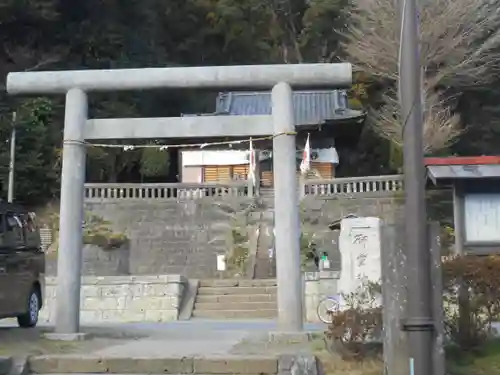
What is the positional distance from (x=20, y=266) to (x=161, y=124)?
9.32 feet

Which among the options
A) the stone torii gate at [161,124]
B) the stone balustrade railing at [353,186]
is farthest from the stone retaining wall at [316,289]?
the stone balustrade railing at [353,186]

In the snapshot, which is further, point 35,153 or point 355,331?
point 35,153

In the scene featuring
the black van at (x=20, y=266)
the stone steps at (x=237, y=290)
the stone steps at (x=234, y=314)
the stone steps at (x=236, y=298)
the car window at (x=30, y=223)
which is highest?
the car window at (x=30, y=223)

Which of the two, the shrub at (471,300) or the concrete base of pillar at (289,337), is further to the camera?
the concrete base of pillar at (289,337)

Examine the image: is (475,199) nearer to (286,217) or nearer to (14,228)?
(286,217)

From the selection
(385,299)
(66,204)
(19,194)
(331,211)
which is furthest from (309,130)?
(385,299)

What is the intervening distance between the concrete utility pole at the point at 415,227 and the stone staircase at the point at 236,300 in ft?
37.9

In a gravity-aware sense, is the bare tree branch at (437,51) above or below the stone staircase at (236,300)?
above

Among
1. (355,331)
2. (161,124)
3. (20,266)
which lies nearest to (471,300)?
(355,331)

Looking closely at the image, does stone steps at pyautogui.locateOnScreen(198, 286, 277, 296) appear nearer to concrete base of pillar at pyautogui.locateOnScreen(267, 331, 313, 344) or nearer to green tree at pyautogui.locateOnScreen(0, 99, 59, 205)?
concrete base of pillar at pyautogui.locateOnScreen(267, 331, 313, 344)

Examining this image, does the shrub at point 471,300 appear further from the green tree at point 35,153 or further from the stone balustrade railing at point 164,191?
the green tree at point 35,153

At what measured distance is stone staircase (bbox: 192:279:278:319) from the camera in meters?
17.2

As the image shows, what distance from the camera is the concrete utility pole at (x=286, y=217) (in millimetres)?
9227

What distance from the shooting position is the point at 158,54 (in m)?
37.2
